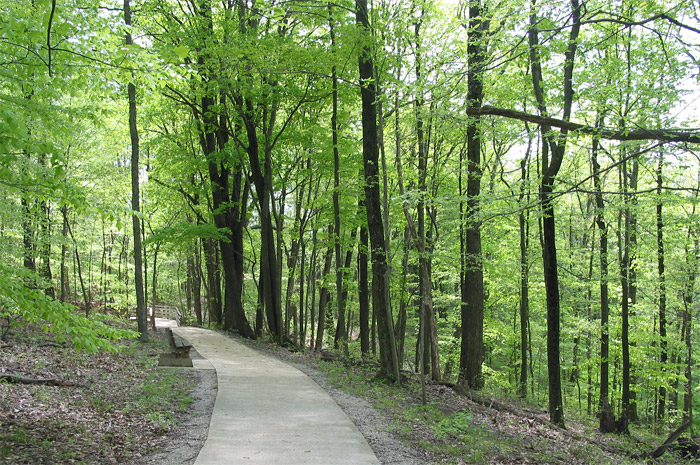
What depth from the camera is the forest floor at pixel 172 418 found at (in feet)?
16.0

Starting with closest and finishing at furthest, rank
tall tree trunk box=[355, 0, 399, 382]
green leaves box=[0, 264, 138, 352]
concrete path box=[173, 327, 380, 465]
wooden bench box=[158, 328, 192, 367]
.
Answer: green leaves box=[0, 264, 138, 352], concrete path box=[173, 327, 380, 465], tall tree trunk box=[355, 0, 399, 382], wooden bench box=[158, 328, 192, 367]

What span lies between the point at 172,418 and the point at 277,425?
1427 mm

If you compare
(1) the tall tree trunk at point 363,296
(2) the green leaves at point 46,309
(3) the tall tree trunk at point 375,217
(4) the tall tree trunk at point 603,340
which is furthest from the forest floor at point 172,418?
(1) the tall tree trunk at point 363,296

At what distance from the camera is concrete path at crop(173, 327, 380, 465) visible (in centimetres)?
482

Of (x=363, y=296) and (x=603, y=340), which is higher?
(x=363, y=296)

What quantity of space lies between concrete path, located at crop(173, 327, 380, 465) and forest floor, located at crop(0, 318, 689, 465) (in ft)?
0.81

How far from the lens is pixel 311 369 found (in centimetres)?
1116

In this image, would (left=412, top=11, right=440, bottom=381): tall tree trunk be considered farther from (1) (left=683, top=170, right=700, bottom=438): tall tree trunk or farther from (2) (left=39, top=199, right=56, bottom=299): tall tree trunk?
(2) (left=39, top=199, right=56, bottom=299): tall tree trunk

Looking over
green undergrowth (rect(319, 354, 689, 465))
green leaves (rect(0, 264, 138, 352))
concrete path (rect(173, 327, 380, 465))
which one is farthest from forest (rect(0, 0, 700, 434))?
concrete path (rect(173, 327, 380, 465))

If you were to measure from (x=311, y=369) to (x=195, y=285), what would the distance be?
21174 millimetres

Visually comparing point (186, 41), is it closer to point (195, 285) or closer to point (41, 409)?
point (41, 409)

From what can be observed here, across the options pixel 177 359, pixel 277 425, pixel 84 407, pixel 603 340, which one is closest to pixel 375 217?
pixel 277 425

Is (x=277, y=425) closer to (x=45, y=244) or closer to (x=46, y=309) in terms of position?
(x=46, y=309)

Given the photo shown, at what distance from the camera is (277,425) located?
19.6 feet
